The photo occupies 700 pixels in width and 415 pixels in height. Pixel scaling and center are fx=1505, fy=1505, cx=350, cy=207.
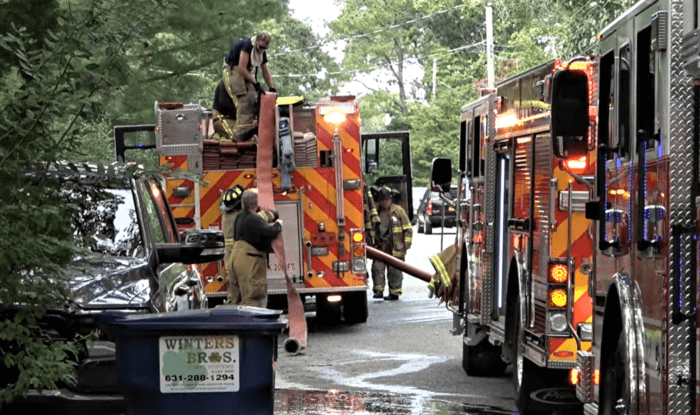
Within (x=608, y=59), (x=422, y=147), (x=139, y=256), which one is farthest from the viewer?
(x=422, y=147)

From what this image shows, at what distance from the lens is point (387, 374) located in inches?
541

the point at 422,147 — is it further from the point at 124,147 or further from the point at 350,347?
the point at 350,347

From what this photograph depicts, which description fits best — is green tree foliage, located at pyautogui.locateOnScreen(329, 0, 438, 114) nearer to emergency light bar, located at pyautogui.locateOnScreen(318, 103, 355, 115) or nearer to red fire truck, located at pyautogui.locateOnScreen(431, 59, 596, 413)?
emergency light bar, located at pyautogui.locateOnScreen(318, 103, 355, 115)

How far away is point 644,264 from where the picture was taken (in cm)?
675

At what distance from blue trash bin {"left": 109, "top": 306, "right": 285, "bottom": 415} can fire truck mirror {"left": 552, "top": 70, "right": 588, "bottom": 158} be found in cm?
190

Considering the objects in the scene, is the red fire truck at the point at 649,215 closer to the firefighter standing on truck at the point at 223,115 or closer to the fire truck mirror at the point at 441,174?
the fire truck mirror at the point at 441,174

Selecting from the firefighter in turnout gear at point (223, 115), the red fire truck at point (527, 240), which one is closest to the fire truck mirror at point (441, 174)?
the red fire truck at point (527, 240)

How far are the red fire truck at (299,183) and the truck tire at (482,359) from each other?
155 inches

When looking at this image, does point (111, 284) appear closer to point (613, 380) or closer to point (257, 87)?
point (613, 380)

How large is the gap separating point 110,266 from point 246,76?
7789 millimetres

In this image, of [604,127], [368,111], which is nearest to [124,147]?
[604,127]

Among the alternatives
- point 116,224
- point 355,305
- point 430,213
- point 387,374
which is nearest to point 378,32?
point 430,213

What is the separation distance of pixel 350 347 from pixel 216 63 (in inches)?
448

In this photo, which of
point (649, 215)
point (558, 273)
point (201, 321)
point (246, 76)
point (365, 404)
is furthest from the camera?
point (246, 76)
